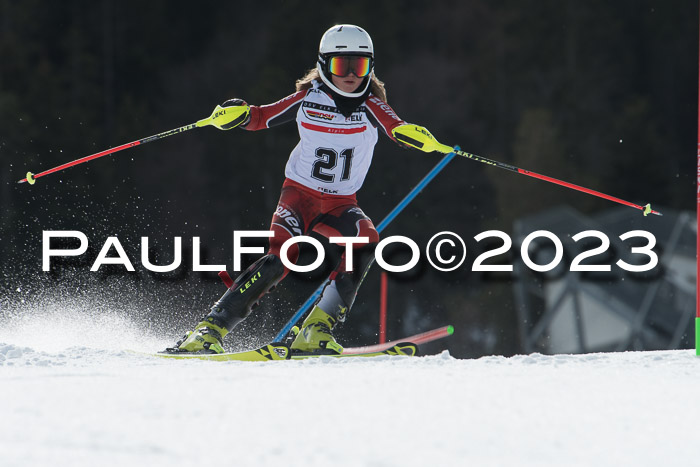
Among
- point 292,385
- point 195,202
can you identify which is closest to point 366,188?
point 195,202

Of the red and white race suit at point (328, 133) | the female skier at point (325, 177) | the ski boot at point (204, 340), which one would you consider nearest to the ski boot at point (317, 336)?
the female skier at point (325, 177)

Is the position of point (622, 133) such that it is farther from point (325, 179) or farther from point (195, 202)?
point (325, 179)

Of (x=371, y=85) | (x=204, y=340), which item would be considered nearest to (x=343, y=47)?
(x=371, y=85)

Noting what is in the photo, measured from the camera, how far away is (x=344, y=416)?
107 inches

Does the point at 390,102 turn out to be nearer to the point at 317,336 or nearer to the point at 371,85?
the point at 371,85

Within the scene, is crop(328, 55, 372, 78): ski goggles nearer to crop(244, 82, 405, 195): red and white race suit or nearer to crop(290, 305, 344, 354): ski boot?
crop(244, 82, 405, 195): red and white race suit

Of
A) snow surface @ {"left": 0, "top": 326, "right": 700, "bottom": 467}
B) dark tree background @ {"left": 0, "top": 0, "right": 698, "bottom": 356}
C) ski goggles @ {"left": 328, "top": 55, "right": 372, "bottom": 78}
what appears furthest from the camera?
dark tree background @ {"left": 0, "top": 0, "right": 698, "bottom": 356}

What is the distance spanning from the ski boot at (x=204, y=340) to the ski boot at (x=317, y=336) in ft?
1.16

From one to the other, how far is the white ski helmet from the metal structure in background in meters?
10.6

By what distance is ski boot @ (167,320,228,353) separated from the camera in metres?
4.49

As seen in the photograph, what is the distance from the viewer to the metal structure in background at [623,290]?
52.2ft

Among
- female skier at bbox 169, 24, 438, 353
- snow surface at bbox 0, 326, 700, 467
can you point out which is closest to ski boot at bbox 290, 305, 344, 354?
female skier at bbox 169, 24, 438, 353

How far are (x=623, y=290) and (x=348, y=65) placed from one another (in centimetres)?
1488

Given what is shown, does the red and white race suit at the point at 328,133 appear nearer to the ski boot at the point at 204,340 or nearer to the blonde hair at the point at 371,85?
the blonde hair at the point at 371,85
